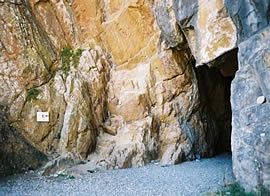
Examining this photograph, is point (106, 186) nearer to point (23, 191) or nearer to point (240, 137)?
point (23, 191)

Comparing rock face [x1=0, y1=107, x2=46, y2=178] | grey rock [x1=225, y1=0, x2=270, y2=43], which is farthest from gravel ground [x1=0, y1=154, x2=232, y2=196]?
grey rock [x1=225, y1=0, x2=270, y2=43]

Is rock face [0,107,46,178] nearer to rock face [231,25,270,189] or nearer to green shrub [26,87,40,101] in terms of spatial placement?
green shrub [26,87,40,101]

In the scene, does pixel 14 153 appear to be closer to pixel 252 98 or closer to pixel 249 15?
pixel 252 98

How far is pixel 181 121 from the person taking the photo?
9.63 m

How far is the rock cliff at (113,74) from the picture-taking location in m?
8.09

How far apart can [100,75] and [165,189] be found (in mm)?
4185

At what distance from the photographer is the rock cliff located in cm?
809

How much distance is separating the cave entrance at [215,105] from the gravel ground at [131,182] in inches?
111

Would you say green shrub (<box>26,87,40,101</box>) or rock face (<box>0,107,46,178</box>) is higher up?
green shrub (<box>26,87,40,101</box>)

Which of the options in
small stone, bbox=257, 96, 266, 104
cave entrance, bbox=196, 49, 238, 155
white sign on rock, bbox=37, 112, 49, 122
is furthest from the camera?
cave entrance, bbox=196, 49, 238, 155

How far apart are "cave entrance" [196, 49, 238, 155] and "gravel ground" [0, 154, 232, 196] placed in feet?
9.27

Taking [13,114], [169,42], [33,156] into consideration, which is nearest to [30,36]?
[13,114]

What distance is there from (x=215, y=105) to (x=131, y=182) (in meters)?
5.77

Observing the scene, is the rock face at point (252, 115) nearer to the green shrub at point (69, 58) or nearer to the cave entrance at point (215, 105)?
the cave entrance at point (215, 105)
